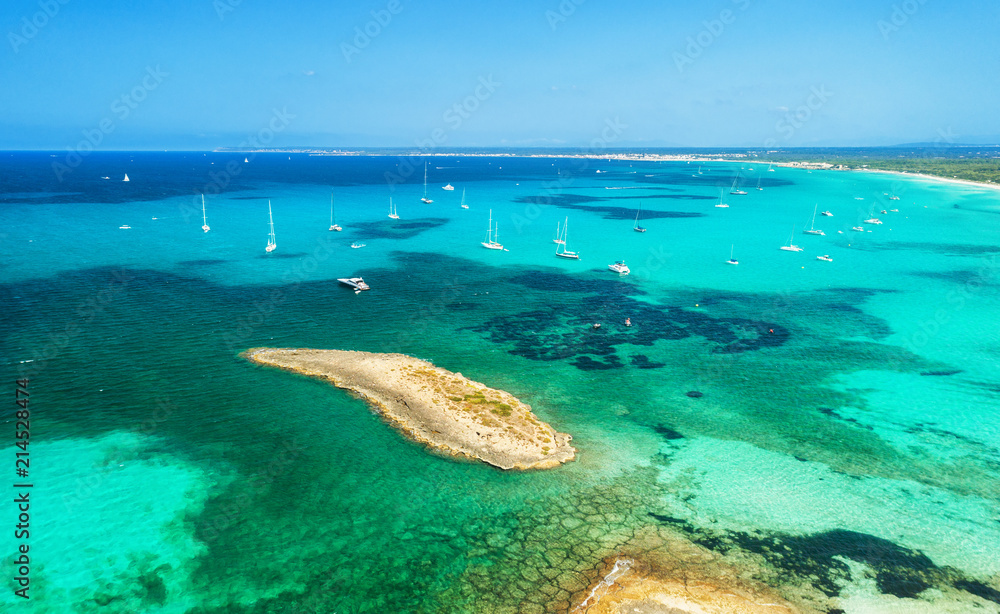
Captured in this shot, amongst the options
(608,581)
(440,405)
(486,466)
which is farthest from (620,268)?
(608,581)

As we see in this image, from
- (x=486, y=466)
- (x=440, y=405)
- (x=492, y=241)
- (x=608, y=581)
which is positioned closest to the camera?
(x=608, y=581)

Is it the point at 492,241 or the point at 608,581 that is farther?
the point at 492,241

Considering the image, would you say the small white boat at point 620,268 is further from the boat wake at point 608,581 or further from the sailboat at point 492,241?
the boat wake at point 608,581

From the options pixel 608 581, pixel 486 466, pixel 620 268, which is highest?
pixel 620 268

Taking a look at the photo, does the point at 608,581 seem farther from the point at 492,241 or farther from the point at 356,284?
the point at 492,241

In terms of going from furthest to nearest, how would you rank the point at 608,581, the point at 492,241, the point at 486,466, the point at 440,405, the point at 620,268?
the point at 492,241
the point at 620,268
the point at 440,405
the point at 486,466
the point at 608,581
